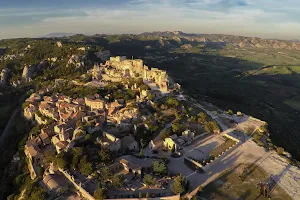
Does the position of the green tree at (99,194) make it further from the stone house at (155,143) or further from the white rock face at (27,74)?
the white rock face at (27,74)

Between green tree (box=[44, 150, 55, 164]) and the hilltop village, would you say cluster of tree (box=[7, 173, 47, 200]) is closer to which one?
the hilltop village

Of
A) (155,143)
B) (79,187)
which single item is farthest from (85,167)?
(155,143)

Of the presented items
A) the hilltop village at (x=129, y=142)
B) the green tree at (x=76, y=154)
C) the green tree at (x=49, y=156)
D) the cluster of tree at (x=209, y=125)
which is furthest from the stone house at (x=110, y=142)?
the cluster of tree at (x=209, y=125)

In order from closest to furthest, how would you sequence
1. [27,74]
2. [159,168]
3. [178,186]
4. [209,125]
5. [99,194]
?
[99,194] < [178,186] < [159,168] < [209,125] < [27,74]

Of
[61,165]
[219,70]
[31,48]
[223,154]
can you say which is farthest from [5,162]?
[219,70]

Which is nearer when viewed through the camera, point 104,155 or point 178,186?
point 178,186

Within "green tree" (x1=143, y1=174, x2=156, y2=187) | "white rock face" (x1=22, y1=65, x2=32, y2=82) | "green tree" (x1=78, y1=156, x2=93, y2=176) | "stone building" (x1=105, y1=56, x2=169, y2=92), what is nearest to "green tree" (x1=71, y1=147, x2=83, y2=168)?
"green tree" (x1=78, y1=156, x2=93, y2=176)

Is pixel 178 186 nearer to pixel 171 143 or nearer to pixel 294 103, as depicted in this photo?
pixel 171 143
